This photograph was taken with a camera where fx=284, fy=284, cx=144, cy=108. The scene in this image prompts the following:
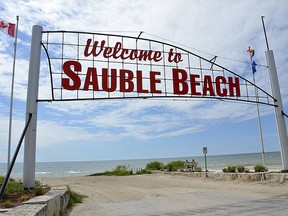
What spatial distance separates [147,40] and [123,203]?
27.0 feet

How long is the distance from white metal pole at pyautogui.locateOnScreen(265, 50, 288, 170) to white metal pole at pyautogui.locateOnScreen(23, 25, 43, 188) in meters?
12.9

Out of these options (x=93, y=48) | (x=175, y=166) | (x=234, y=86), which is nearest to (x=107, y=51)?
(x=93, y=48)

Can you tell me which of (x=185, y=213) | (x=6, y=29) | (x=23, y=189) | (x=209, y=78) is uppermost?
(x=6, y=29)

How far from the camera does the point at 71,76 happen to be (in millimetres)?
12211

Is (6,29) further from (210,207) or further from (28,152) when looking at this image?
(210,207)

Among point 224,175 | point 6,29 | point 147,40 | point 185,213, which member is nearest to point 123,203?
point 185,213

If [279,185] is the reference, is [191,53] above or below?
above

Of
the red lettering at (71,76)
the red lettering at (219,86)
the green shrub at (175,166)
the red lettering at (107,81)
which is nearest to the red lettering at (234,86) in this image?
the red lettering at (219,86)

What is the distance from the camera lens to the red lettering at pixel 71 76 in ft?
39.4

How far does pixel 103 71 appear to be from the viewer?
42.7 feet

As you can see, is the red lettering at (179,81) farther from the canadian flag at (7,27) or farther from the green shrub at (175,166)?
the green shrub at (175,166)

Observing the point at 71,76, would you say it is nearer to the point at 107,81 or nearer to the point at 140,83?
the point at 107,81

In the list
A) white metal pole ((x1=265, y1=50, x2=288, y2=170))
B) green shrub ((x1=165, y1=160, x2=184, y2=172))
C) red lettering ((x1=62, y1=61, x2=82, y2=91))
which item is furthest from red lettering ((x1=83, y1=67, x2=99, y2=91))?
green shrub ((x1=165, y1=160, x2=184, y2=172))

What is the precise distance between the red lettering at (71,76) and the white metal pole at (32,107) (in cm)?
129
